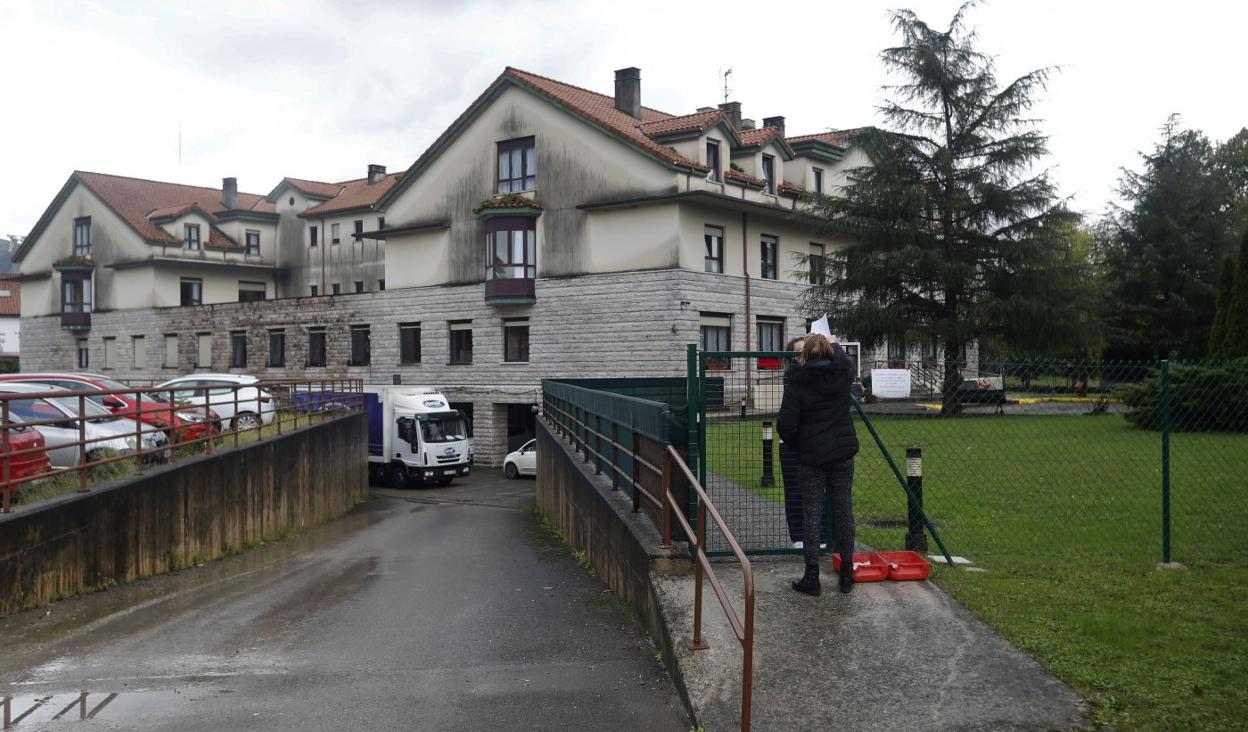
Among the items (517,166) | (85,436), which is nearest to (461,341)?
(517,166)

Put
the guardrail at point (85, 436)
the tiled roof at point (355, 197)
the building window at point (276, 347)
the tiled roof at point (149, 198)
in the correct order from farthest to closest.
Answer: the tiled roof at point (355, 197)
the tiled roof at point (149, 198)
the building window at point (276, 347)
the guardrail at point (85, 436)

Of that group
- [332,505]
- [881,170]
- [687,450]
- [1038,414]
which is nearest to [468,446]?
[332,505]

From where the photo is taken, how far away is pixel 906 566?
765 cm

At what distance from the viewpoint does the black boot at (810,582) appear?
705 cm

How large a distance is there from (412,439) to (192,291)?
27.3 meters

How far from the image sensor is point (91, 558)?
10.9 m

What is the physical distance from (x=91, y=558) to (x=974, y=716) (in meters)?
9.72

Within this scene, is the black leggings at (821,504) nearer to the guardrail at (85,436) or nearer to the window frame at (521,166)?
the guardrail at (85,436)

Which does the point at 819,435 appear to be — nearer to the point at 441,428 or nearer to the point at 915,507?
the point at 915,507

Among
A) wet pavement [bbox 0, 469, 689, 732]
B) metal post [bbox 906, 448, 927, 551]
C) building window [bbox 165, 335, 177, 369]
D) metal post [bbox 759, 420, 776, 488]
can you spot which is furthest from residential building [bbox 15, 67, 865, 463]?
metal post [bbox 906, 448, 927, 551]

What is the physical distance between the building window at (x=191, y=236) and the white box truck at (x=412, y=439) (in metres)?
25.9

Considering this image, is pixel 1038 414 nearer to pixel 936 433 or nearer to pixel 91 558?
pixel 936 433

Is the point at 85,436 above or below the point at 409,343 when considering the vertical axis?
below

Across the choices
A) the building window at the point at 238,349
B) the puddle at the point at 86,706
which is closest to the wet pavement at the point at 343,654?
the puddle at the point at 86,706
